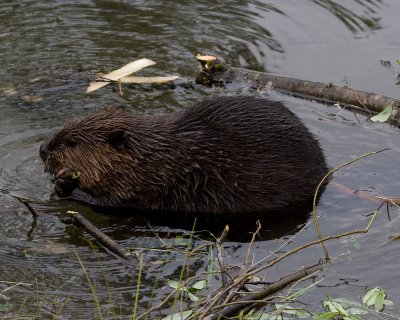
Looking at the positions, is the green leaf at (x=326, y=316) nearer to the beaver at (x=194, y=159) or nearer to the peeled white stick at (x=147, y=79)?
the beaver at (x=194, y=159)

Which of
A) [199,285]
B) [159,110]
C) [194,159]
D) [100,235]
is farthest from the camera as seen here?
[159,110]

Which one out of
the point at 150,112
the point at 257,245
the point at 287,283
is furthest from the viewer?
the point at 150,112

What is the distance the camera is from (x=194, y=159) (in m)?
5.20

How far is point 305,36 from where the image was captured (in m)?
7.71

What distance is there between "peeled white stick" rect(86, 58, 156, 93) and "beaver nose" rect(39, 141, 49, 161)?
3.78ft

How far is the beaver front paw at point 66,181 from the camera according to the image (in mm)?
5324

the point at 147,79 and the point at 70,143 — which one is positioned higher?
the point at 70,143

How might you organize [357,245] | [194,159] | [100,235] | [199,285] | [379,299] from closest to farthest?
[379,299] → [199,285] → [100,235] → [357,245] → [194,159]

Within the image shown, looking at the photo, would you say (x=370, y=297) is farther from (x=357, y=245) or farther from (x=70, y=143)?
(x=70, y=143)

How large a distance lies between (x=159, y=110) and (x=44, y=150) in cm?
116

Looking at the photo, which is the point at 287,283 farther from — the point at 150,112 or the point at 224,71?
the point at 224,71

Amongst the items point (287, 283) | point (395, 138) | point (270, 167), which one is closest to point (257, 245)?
point (270, 167)

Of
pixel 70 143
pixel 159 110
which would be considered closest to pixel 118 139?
pixel 70 143

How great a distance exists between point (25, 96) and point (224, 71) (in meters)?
1.46
